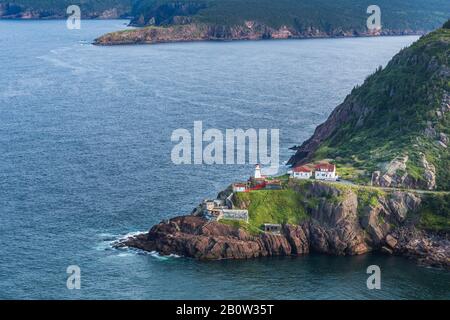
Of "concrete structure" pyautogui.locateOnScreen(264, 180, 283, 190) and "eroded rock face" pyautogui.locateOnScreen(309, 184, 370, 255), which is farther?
"concrete structure" pyautogui.locateOnScreen(264, 180, 283, 190)

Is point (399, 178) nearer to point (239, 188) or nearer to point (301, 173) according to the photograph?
point (301, 173)

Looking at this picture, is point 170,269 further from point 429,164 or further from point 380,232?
point 429,164

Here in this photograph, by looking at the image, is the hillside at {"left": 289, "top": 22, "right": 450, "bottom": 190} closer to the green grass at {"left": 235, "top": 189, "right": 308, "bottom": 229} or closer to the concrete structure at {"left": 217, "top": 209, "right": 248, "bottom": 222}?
the green grass at {"left": 235, "top": 189, "right": 308, "bottom": 229}

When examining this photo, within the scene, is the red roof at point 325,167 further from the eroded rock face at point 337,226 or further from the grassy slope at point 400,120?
the eroded rock face at point 337,226

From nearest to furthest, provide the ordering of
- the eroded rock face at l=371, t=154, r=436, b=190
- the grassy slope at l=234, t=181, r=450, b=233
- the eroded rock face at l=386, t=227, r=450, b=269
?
the eroded rock face at l=386, t=227, r=450, b=269
the grassy slope at l=234, t=181, r=450, b=233
the eroded rock face at l=371, t=154, r=436, b=190

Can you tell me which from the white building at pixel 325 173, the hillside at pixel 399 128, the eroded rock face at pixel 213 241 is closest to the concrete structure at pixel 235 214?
the eroded rock face at pixel 213 241

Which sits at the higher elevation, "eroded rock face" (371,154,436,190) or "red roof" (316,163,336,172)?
"red roof" (316,163,336,172)

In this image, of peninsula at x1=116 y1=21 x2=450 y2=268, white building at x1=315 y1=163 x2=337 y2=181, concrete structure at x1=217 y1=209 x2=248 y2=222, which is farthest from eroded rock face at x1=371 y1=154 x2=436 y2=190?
concrete structure at x1=217 y1=209 x2=248 y2=222
